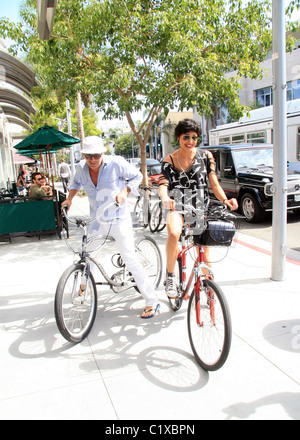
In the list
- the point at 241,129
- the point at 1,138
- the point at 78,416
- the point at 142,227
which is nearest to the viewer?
the point at 78,416

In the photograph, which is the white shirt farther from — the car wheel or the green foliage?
the green foliage

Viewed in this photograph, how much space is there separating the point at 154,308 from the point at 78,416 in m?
1.53

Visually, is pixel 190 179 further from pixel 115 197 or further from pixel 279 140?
pixel 279 140

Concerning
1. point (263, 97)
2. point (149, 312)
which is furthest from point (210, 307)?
point (263, 97)

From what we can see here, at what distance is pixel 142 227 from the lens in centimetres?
870

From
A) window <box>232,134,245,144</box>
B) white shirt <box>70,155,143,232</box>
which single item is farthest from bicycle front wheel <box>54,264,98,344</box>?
window <box>232,134,245,144</box>

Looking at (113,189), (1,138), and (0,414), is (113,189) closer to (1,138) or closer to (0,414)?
(0,414)

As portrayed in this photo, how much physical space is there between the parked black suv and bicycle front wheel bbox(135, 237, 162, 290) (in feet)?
16.1

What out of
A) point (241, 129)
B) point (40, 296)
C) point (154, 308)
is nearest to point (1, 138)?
point (241, 129)

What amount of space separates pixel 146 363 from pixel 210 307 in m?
0.73

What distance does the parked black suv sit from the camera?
8.56m

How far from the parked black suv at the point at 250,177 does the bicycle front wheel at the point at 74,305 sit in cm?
611

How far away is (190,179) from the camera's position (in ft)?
11.5

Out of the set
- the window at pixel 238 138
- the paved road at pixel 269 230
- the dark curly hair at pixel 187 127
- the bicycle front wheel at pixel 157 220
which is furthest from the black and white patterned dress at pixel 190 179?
the window at pixel 238 138
